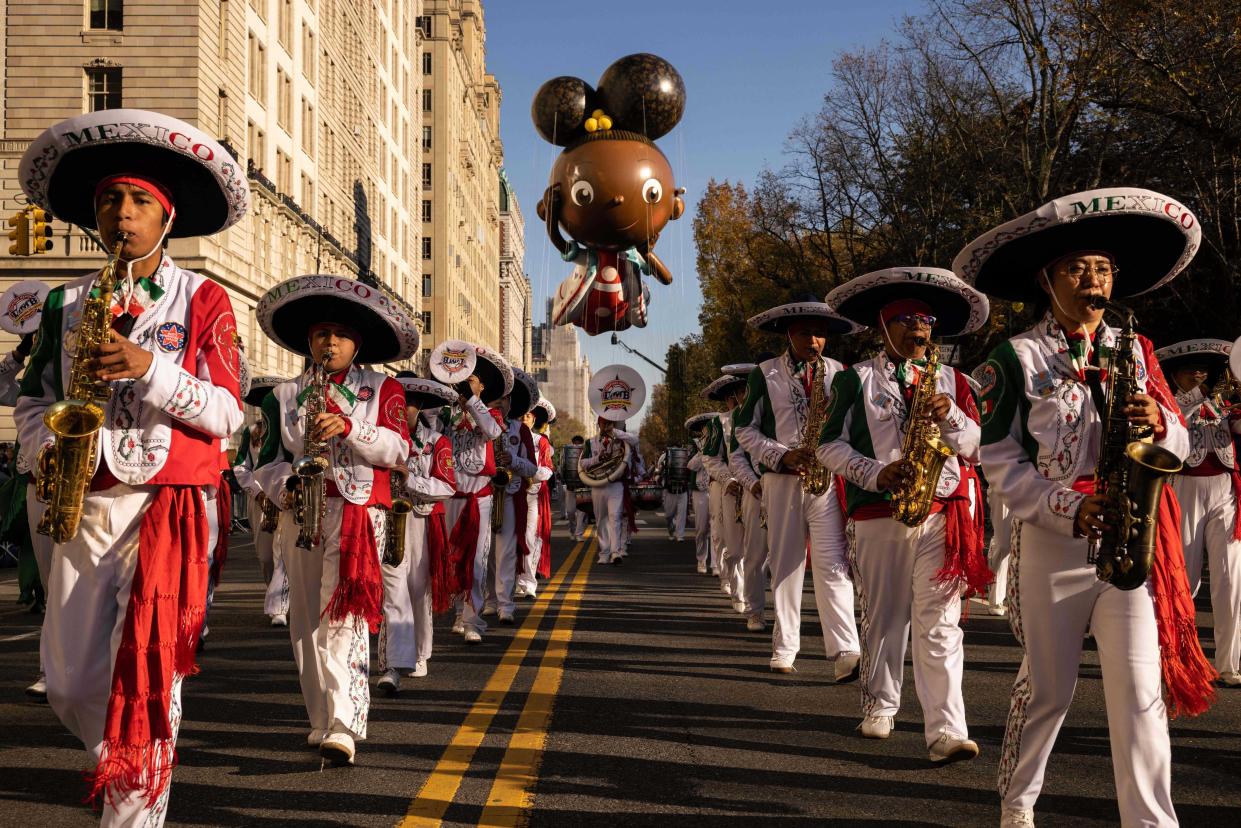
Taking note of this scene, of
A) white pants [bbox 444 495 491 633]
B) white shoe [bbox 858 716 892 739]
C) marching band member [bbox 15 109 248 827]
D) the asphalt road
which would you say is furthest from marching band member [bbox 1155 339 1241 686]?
marching band member [bbox 15 109 248 827]

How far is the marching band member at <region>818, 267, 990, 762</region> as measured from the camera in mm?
6801

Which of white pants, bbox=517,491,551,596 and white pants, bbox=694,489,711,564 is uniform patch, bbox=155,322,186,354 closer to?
white pants, bbox=517,491,551,596

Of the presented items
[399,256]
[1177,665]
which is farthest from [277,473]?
[399,256]

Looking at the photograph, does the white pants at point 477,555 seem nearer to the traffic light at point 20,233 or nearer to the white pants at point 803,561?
the white pants at point 803,561

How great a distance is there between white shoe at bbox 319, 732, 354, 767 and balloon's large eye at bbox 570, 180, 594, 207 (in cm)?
684

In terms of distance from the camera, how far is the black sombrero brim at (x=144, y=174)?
194 inches

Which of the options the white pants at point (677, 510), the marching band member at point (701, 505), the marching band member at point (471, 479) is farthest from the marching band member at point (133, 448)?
the white pants at point (677, 510)

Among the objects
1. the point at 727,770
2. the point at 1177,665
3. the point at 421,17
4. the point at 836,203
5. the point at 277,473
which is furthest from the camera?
the point at 421,17

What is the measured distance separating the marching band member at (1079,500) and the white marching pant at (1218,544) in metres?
4.74

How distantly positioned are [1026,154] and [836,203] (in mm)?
16540

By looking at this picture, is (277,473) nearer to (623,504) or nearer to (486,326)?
(623,504)

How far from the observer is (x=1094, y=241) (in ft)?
17.2

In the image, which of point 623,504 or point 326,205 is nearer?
point 623,504

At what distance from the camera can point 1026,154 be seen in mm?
25000
